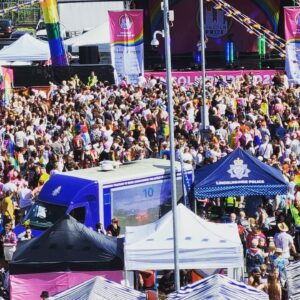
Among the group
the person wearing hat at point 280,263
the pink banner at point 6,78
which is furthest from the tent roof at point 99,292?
the pink banner at point 6,78

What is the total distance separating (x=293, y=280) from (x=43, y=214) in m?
6.44

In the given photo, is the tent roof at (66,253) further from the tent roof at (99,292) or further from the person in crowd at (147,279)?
the tent roof at (99,292)

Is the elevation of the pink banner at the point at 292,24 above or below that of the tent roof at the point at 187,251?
above

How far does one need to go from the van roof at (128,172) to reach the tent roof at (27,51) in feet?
70.3

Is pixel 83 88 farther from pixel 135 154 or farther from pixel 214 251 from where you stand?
pixel 214 251

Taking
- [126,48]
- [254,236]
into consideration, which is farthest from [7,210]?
[126,48]

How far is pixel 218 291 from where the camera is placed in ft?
50.8

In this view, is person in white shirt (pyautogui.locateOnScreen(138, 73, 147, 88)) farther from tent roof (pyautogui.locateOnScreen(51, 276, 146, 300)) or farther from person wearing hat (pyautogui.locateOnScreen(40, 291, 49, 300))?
tent roof (pyautogui.locateOnScreen(51, 276, 146, 300))

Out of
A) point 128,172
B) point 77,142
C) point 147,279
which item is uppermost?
point 128,172

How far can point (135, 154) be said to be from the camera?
86.1ft

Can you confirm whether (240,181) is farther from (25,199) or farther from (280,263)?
(25,199)

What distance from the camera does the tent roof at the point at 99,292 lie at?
15898 millimetres

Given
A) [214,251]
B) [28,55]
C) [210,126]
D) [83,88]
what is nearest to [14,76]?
[28,55]

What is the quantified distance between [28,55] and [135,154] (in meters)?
18.6
